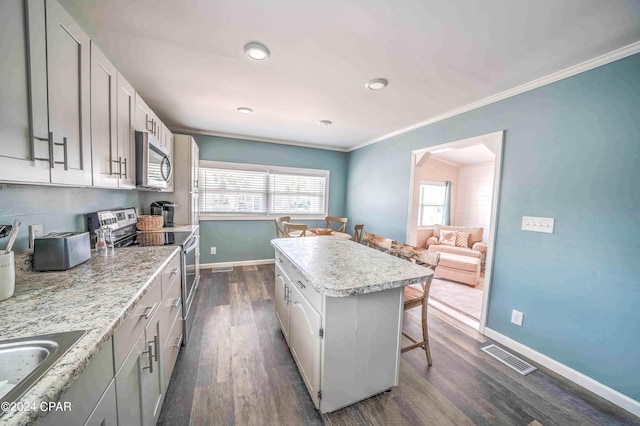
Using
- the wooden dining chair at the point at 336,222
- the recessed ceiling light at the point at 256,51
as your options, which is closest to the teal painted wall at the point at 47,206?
the recessed ceiling light at the point at 256,51

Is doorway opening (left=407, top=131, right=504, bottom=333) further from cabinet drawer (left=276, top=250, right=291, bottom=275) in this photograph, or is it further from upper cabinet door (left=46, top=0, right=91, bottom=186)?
upper cabinet door (left=46, top=0, right=91, bottom=186)

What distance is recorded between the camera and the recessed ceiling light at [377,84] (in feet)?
6.81

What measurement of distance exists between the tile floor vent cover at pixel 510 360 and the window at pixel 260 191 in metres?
3.39

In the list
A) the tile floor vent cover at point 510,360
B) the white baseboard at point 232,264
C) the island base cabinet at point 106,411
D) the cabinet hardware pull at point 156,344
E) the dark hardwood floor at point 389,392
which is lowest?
the dark hardwood floor at point 389,392

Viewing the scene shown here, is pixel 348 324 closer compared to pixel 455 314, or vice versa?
pixel 348 324

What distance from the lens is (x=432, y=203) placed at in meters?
5.85

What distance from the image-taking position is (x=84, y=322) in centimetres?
73

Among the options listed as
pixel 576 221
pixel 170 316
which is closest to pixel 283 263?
pixel 170 316

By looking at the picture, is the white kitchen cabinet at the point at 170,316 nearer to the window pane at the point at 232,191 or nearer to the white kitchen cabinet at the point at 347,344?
the white kitchen cabinet at the point at 347,344

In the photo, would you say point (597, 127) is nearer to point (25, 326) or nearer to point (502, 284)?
point (502, 284)

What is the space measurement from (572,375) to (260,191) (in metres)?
4.34

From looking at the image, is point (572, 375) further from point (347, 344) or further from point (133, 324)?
point (133, 324)

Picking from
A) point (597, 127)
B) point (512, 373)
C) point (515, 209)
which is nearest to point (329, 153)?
point (515, 209)

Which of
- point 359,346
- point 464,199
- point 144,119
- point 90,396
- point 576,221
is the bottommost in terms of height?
point 359,346
